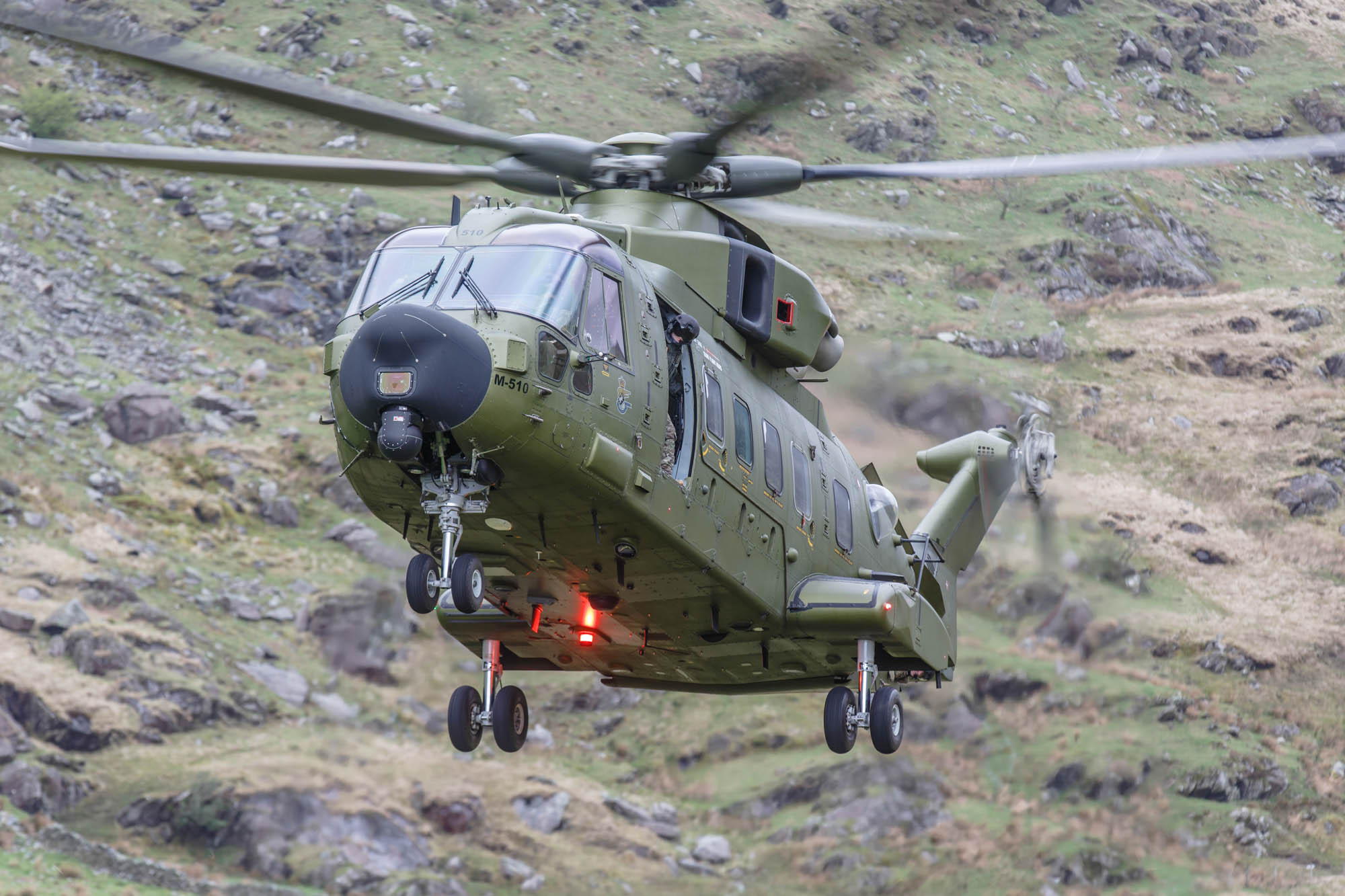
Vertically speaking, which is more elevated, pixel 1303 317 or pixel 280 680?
pixel 1303 317

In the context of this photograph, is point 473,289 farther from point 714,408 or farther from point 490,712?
point 490,712

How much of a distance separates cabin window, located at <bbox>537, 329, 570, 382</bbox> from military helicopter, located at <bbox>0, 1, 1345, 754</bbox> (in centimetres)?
2

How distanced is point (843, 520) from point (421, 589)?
6.08m

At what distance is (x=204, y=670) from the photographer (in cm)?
3597

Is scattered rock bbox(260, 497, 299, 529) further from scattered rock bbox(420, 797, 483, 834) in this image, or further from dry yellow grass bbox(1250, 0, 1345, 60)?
dry yellow grass bbox(1250, 0, 1345, 60)

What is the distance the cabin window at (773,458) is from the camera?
15914 millimetres

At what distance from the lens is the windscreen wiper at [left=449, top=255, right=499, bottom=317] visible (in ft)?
42.2

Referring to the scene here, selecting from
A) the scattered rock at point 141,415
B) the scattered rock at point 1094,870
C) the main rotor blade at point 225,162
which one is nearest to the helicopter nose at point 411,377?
the main rotor blade at point 225,162

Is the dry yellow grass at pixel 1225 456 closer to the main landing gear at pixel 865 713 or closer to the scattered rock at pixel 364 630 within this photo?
the scattered rock at pixel 364 630

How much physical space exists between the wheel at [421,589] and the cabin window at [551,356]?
1.86m

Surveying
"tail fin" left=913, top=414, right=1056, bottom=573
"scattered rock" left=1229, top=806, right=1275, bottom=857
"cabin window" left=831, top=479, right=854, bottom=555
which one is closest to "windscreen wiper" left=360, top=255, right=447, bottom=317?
"cabin window" left=831, top=479, right=854, bottom=555

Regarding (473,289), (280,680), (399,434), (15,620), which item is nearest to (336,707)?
(280,680)

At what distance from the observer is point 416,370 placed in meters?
12.3

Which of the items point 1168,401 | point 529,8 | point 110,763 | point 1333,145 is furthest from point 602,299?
point 529,8
